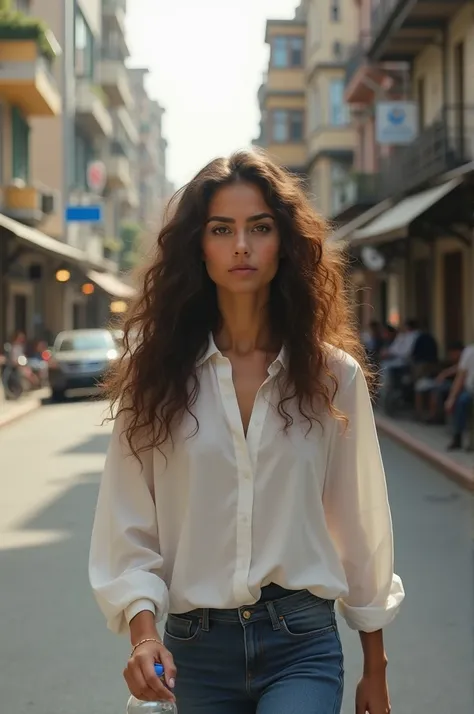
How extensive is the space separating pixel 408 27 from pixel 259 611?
82.0 feet

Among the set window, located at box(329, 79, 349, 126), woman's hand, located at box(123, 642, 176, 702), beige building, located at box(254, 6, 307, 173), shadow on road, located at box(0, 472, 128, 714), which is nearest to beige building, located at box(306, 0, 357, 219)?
window, located at box(329, 79, 349, 126)

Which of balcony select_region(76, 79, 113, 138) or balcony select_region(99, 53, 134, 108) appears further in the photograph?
balcony select_region(99, 53, 134, 108)

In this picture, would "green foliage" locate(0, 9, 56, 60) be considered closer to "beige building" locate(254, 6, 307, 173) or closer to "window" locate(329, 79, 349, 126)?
"window" locate(329, 79, 349, 126)

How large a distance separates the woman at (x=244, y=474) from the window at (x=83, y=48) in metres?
42.2

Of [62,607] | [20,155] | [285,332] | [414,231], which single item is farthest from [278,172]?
[20,155]

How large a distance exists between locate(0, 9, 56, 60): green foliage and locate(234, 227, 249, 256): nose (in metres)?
27.7

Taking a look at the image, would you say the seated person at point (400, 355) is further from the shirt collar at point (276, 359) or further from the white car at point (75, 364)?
the shirt collar at point (276, 359)

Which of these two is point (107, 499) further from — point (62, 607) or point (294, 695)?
point (62, 607)

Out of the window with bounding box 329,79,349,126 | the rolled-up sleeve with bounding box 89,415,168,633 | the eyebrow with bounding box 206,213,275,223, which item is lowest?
the rolled-up sleeve with bounding box 89,415,168,633

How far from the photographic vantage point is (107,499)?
2650 millimetres

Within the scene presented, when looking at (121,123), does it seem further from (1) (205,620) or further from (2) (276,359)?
(1) (205,620)

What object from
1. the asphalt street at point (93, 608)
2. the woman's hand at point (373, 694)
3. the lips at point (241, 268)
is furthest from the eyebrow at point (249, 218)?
the asphalt street at point (93, 608)

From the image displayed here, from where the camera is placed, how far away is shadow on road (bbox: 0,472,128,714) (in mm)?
5254

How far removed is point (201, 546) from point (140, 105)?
11262cm
